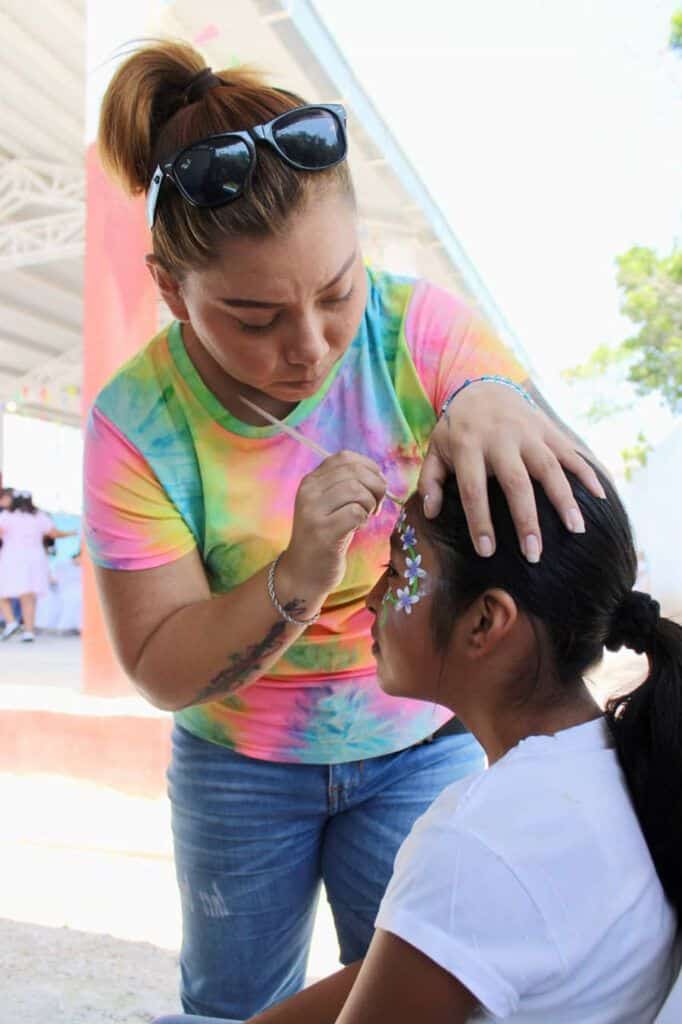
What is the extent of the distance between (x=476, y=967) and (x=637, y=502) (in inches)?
460

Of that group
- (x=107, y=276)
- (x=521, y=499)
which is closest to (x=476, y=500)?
(x=521, y=499)

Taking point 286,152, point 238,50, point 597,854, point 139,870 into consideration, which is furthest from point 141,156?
point 238,50

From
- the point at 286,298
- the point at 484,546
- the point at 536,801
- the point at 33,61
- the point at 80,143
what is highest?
the point at 80,143

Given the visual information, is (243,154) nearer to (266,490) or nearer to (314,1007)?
(266,490)

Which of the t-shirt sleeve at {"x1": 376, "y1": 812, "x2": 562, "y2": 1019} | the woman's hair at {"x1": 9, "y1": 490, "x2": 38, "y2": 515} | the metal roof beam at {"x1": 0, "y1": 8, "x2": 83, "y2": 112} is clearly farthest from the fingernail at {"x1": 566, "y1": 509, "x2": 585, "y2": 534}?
the woman's hair at {"x1": 9, "y1": 490, "x2": 38, "y2": 515}

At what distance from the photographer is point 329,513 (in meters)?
1.10

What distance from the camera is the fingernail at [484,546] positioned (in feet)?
3.34

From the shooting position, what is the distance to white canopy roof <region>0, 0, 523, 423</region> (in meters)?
4.66

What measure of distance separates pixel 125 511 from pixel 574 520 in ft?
2.04

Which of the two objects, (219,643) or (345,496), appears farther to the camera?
(219,643)

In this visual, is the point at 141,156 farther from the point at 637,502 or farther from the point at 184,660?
the point at 637,502

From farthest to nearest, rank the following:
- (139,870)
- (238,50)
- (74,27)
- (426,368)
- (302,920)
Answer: (74,27) → (238,50) → (139,870) → (302,920) → (426,368)

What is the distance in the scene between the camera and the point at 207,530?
4.47 ft

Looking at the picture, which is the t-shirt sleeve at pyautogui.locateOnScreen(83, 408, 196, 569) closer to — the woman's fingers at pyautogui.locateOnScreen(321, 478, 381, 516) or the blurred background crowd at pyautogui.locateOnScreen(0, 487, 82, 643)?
the woman's fingers at pyautogui.locateOnScreen(321, 478, 381, 516)
